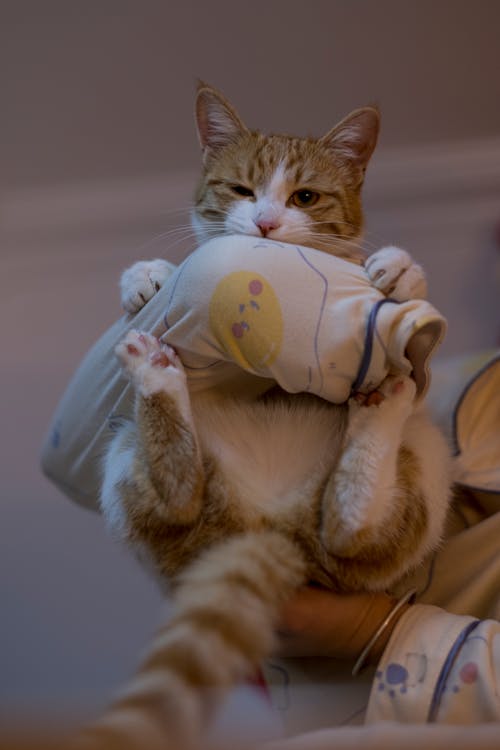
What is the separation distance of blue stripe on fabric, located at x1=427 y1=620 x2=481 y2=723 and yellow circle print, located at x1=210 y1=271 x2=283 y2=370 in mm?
421

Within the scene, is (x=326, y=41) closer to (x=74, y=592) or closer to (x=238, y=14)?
(x=238, y=14)

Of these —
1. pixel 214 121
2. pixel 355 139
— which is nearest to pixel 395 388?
pixel 355 139

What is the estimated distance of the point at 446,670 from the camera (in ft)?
2.73

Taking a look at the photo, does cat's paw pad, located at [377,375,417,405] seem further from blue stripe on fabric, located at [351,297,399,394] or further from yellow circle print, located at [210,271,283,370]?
yellow circle print, located at [210,271,283,370]

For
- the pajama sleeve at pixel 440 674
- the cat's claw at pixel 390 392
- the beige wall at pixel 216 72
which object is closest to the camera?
the pajama sleeve at pixel 440 674

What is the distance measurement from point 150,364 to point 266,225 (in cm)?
32

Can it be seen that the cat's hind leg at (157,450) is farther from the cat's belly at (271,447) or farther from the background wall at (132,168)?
the background wall at (132,168)

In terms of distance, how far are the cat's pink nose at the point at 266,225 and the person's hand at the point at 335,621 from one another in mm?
539

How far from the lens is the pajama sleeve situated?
79 cm

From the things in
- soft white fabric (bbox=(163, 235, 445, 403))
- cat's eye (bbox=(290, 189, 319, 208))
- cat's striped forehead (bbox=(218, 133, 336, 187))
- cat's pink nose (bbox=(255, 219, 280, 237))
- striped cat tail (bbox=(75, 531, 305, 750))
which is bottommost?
striped cat tail (bbox=(75, 531, 305, 750))

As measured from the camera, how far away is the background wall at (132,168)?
4.67 ft

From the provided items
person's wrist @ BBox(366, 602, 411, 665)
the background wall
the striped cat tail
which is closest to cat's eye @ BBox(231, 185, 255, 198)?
the background wall

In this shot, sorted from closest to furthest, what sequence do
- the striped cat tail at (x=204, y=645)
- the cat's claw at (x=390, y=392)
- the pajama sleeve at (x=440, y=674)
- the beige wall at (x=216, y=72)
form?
the striped cat tail at (x=204, y=645), the pajama sleeve at (x=440, y=674), the cat's claw at (x=390, y=392), the beige wall at (x=216, y=72)

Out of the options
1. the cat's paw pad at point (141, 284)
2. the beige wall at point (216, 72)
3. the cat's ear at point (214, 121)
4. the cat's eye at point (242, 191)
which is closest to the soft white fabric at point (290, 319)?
the cat's paw pad at point (141, 284)
